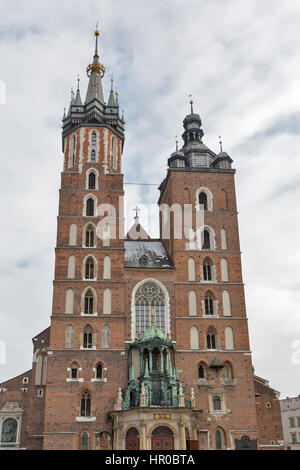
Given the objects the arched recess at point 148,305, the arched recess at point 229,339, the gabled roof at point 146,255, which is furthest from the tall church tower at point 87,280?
the arched recess at point 229,339

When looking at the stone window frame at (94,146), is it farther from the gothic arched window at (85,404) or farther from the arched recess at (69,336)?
the gothic arched window at (85,404)

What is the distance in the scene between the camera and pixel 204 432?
37406mm

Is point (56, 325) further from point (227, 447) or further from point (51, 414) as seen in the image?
point (227, 447)

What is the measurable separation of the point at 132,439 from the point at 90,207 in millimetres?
19701

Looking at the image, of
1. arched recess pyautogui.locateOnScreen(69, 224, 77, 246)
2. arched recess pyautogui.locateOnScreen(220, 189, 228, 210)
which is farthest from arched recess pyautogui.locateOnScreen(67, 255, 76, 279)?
arched recess pyautogui.locateOnScreen(220, 189, 228, 210)

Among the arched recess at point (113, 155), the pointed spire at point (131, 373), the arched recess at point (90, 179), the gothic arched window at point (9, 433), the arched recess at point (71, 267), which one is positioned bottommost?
the gothic arched window at point (9, 433)

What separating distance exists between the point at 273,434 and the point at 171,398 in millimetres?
10716

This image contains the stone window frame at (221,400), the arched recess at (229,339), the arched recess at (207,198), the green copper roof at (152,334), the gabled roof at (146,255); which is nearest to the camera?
the green copper roof at (152,334)

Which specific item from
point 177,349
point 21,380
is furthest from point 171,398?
point 21,380

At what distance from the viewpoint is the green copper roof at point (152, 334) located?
3822 cm

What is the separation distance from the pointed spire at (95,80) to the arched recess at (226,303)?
22.9 meters

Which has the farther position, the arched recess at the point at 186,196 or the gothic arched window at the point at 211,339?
the arched recess at the point at 186,196

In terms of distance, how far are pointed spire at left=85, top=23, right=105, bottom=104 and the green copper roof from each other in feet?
78.7

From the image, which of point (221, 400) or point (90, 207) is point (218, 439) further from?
point (90, 207)
